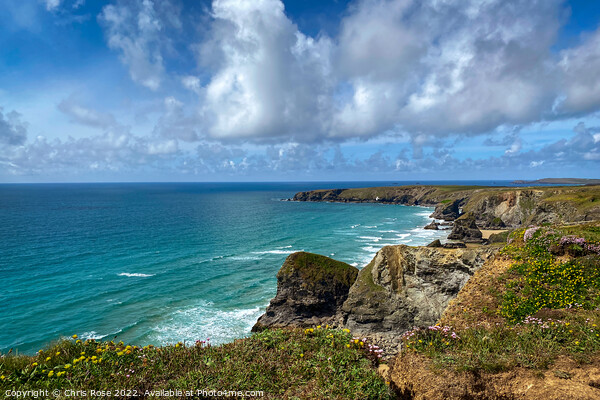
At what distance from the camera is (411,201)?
511ft

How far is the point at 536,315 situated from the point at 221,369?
434 inches

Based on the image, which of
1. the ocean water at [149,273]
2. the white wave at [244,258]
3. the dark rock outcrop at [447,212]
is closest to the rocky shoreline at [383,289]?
the ocean water at [149,273]

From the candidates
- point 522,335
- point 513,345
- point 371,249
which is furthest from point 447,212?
point 513,345

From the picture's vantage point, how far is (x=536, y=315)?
10773mm

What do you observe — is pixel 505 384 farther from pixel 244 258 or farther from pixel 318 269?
pixel 244 258

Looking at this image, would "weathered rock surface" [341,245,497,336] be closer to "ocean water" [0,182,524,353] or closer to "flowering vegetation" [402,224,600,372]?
"flowering vegetation" [402,224,600,372]

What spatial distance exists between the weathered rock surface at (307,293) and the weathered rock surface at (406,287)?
214cm

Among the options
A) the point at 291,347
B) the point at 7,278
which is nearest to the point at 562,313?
the point at 291,347

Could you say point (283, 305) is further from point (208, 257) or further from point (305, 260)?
point (208, 257)

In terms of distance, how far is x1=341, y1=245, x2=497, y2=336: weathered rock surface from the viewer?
22016mm

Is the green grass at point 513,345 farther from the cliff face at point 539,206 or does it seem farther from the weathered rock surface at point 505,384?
the cliff face at point 539,206

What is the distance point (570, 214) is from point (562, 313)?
58749 millimetres

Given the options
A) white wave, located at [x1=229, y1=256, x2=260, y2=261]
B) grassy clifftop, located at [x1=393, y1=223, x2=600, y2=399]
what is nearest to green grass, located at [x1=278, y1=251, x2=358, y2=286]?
grassy clifftop, located at [x1=393, y1=223, x2=600, y2=399]

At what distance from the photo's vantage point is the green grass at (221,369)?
6.98 meters
